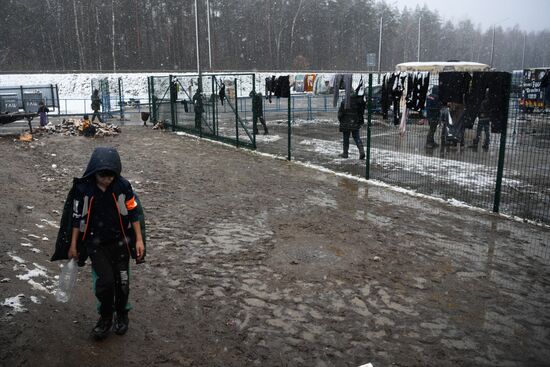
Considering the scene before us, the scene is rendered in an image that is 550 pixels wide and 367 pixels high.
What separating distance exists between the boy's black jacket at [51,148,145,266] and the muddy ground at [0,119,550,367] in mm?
827

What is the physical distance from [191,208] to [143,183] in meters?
2.32

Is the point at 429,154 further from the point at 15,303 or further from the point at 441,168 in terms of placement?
the point at 15,303

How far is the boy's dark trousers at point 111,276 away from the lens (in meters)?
3.84

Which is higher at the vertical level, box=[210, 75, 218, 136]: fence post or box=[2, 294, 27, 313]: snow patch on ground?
box=[210, 75, 218, 136]: fence post

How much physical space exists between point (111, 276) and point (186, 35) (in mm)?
69459

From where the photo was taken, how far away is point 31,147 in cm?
1498

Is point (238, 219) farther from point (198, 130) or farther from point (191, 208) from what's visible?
point (198, 130)

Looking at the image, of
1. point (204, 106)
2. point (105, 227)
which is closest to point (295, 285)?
point (105, 227)

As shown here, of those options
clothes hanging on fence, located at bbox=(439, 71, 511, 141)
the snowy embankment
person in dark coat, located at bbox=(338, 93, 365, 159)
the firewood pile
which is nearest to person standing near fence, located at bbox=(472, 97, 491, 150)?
clothes hanging on fence, located at bbox=(439, 71, 511, 141)

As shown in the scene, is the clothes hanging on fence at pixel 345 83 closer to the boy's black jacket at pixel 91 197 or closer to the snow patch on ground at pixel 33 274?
the snow patch on ground at pixel 33 274

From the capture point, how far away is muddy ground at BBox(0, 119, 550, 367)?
12.8 feet

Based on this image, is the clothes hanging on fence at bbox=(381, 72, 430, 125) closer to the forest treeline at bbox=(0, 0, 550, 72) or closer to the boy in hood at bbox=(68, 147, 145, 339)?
the boy in hood at bbox=(68, 147, 145, 339)

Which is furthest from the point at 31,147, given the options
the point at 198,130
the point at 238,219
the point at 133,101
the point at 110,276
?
the point at 133,101

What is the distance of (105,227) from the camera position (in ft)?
12.7
